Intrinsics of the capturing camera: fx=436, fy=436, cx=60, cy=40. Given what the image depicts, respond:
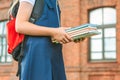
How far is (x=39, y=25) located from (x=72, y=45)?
47.0ft

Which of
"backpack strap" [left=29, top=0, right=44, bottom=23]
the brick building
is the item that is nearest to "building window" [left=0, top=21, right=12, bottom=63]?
the brick building

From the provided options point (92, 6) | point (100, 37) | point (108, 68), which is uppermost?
point (92, 6)

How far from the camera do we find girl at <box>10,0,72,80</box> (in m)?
2.41

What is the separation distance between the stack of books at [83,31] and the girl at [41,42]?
0.10 ft

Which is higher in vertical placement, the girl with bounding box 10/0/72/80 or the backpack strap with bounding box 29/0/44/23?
the backpack strap with bounding box 29/0/44/23

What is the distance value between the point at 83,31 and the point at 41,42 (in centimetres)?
26

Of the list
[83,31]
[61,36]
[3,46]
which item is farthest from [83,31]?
[3,46]

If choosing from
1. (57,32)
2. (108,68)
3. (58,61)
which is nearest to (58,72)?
(58,61)

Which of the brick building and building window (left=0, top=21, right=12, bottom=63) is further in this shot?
building window (left=0, top=21, right=12, bottom=63)

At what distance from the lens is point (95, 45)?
16.6 metres

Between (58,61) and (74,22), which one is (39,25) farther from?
(74,22)

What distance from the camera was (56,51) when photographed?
99.0 inches

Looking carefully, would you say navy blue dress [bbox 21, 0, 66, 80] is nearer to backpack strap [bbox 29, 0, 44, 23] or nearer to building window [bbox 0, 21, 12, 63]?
backpack strap [bbox 29, 0, 44, 23]

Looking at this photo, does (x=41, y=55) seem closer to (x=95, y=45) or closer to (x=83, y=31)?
(x=83, y=31)
